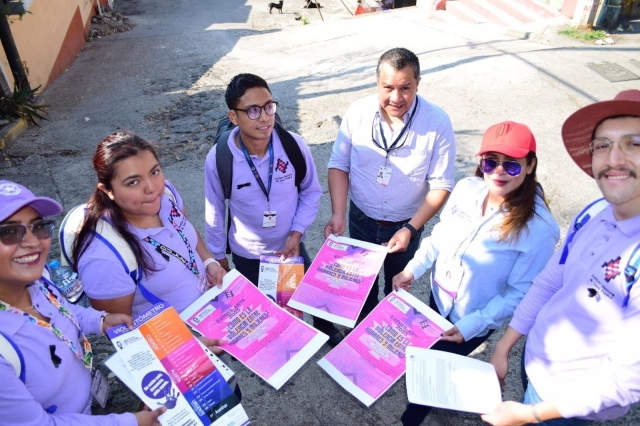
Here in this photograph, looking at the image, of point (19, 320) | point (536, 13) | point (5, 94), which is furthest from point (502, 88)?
point (5, 94)

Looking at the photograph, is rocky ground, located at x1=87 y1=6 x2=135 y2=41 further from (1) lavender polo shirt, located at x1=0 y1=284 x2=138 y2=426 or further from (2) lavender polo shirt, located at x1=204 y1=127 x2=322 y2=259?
(1) lavender polo shirt, located at x1=0 y1=284 x2=138 y2=426

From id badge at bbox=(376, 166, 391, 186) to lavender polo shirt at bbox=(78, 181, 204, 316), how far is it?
1225 mm

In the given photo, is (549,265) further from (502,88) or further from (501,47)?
(501,47)

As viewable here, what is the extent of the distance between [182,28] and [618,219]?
15.6 metres

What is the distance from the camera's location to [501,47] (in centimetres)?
927

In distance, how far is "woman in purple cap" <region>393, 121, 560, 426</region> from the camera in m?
2.05

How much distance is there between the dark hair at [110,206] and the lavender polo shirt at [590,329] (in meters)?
1.82

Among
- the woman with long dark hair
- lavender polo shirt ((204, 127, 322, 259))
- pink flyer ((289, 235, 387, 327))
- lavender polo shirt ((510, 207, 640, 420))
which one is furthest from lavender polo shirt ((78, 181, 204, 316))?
lavender polo shirt ((510, 207, 640, 420))

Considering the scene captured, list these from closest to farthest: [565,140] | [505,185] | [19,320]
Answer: [19,320]
[565,140]
[505,185]

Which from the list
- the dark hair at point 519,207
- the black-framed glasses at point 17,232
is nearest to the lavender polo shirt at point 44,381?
the black-framed glasses at point 17,232

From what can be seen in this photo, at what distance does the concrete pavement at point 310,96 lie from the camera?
3.04 meters

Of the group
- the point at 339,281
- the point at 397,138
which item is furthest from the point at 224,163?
the point at 397,138

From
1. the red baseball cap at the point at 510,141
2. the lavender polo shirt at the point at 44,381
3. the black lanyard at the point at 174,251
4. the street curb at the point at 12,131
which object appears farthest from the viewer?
the street curb at the point at 12,131

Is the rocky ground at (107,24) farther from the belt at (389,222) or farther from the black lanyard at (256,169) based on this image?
the belt at (389,222)
